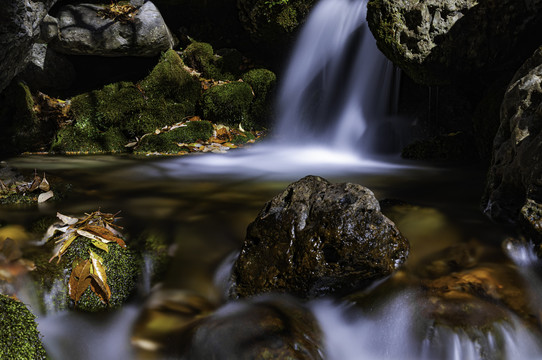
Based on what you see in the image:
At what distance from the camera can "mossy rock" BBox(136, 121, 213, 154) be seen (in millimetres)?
6887

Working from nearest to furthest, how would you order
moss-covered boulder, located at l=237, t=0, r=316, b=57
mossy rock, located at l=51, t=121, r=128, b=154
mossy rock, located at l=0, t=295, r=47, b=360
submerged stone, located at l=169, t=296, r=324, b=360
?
mossy rock, located at l=0, t=295, r=47, b=360, submerged stone, located at l=169, t=296, r=324, b=360, mossy rock, located at l=51, t=121, r=128, b=154, moss-covered boulder, located at l=237, t=0, r=316, b=57

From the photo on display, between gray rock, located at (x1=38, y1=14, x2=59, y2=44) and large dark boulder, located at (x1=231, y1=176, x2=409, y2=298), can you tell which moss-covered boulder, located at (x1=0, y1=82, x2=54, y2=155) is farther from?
large dark boulder, located at (x1=231, y1=176, x2=409, y2=298)

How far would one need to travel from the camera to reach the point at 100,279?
2.46 meters

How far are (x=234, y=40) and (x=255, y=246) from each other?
7.52 m

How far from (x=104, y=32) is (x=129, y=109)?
1452 mm

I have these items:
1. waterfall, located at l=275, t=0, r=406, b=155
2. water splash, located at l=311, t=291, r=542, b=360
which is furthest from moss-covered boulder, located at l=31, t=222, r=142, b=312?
waterfall, located at l=275, t=0, r=406, b=155

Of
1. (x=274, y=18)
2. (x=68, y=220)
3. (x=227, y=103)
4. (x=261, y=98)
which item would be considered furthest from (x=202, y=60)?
(x=68, y=220)

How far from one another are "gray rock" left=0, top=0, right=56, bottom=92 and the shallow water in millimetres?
1287

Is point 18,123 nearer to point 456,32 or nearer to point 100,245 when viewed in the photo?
point 100,245

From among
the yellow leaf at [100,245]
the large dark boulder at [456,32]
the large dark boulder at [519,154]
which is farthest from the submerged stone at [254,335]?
the large dark boulder at [456,32]

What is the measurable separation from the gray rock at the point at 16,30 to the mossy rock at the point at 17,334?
296 centimetres

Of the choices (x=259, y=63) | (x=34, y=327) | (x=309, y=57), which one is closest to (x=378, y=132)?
(x=309, y=57)

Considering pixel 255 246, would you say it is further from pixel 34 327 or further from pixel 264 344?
pixel 34 327

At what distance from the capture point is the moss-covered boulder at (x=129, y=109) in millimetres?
7059
